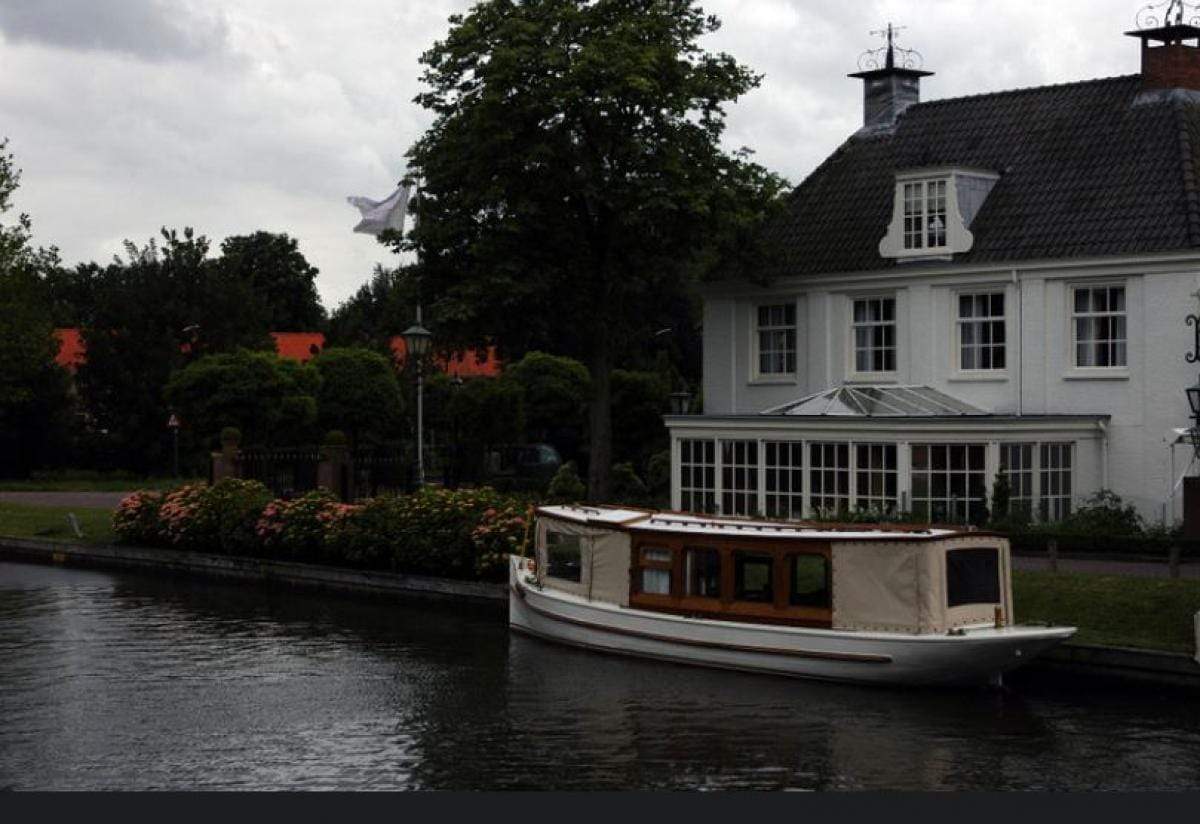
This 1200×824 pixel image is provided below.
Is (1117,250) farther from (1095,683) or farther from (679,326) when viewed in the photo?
(679,326)

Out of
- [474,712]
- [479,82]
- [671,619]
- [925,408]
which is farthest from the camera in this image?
[479,82]

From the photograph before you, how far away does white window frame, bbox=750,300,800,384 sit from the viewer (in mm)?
44125

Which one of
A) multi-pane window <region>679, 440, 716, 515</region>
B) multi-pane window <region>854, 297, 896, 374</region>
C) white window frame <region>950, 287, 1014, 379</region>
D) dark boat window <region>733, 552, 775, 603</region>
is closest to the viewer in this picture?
dark boat window <region>733, 552, 775, 603</region>

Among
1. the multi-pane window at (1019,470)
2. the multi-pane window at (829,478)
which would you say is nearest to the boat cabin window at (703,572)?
the multi-pane window at (829,478)

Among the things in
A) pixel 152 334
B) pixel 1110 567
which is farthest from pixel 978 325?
pixel 152 334

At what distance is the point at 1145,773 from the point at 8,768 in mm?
12524

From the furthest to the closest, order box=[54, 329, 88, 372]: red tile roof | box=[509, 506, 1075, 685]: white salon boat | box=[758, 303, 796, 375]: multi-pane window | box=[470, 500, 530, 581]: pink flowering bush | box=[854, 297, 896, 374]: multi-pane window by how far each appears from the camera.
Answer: box=[54, 329, 88, 372]: red tile roof < box=[758, 303, 796, 375]: multi-pane window < box=[854, 297, 896, 374]: multi-pane window < box=[470, 500, 530, 581]: pink flowering bush < box=[509, 506, 1075, 685]: white salon boat

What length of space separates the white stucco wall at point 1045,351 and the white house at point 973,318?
42 mm

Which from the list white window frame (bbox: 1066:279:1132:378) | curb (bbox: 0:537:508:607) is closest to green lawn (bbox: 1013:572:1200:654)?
white window frame (bbox: 1066:279:1132:378)

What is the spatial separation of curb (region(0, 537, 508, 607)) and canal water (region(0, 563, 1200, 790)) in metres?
3.65

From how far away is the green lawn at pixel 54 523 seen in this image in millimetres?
46531

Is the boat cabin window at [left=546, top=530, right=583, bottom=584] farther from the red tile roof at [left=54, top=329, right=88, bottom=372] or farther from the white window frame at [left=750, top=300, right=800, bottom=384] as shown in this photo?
the red tile roof at [left=54, top=329, right=88, bottom=372]

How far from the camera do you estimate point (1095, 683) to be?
81.4 feet

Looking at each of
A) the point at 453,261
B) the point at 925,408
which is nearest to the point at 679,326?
the point at 453,261
